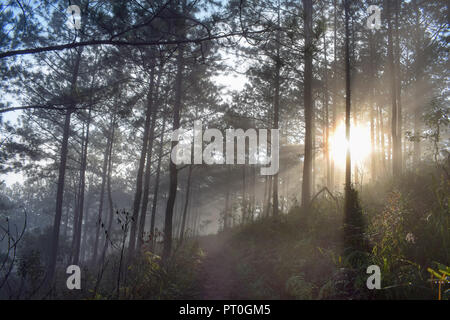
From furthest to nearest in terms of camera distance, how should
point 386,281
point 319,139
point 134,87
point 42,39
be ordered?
point 319,139, point 134,87, point 42,39, point 386,281

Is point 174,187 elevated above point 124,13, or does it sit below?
below

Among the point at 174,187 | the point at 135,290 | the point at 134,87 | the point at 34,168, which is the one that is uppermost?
the point at 134,87

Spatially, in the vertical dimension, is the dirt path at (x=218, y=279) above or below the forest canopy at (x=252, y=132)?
below

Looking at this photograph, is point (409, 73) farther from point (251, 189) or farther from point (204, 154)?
point (251, 189)

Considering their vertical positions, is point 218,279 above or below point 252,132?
below

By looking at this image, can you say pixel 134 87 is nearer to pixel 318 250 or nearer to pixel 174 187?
pixel 174 187

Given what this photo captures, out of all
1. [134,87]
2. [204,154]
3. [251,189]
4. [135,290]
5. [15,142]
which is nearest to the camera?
[135,290]

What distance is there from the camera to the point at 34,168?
1750 centimetres

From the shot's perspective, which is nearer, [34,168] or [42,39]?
[42,39]

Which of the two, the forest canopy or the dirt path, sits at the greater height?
the forest canopy

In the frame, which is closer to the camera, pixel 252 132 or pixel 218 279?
pixel 218 279
